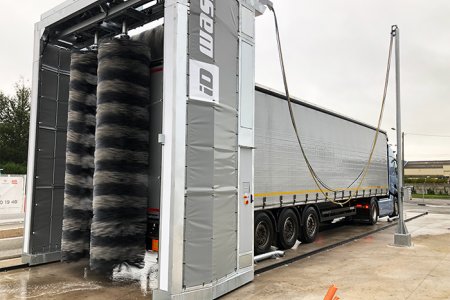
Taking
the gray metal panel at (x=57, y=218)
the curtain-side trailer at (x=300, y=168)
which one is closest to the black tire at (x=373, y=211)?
the curtain-side trailer at (x=300, y=168)

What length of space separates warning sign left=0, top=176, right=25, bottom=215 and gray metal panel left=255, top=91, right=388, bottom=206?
1267 centimetres

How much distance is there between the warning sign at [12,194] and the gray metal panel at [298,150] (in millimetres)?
12668

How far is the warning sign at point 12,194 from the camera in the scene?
1625 centimetres

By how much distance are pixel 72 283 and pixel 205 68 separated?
4.42 meters

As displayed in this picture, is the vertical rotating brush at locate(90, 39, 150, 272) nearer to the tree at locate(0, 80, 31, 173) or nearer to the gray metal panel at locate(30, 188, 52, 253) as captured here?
the gray metal panel at locate(30, 188, 52, 253)

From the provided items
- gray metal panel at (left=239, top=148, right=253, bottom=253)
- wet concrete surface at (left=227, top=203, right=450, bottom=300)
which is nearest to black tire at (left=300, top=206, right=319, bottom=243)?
wet concrete surface at (left=227, top=203, right=450, bottom=300)

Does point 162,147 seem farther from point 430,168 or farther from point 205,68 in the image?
point 430,168

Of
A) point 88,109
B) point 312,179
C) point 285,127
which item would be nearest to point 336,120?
point 312,179

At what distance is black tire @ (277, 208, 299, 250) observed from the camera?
9.56 meters

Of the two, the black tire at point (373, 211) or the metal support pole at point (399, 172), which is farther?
the black tire at point (373, 211)

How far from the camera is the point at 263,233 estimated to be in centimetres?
906

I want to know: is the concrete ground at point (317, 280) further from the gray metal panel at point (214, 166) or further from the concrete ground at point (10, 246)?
the concrete ground at point (10, 246)

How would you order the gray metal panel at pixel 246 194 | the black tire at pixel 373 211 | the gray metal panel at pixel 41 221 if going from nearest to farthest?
the gray metal panel at pixel 246 194
the gray metal panel at pixel 41 221
the black tire at pixel 373 211

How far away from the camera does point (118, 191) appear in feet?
22.0
